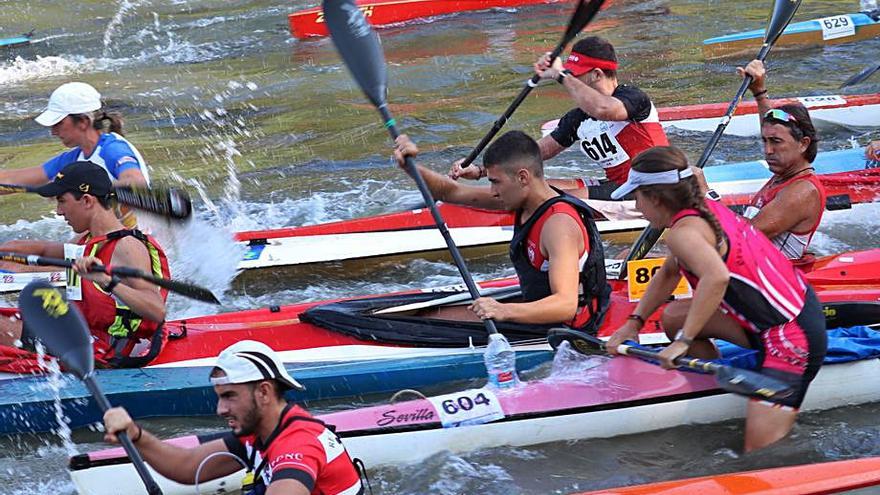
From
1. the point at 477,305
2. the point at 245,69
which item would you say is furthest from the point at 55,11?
the point at 477,305

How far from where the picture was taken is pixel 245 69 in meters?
15.4

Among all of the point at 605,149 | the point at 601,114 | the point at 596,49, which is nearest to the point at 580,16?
the point at 596,49

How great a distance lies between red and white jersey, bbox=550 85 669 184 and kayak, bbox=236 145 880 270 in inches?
33.5

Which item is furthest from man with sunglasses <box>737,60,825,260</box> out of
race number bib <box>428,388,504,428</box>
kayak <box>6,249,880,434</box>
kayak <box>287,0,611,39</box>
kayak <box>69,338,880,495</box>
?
kayak <box>287,0,611,39</box>

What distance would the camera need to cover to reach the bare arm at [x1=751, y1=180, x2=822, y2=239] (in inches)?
214

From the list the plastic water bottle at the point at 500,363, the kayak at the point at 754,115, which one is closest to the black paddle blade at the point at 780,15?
the kayak at the point at 754,115

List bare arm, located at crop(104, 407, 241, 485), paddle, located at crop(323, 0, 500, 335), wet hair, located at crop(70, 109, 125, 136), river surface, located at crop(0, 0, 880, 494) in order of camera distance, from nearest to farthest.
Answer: bare arm, located at crop(104, 407, 241, 485) < river surface, located at crop(0, 0, 880, 494) < paddle, located at crop(323, 0, 500, 335) < wet hair, located at crop(70, 109, 125, 136)

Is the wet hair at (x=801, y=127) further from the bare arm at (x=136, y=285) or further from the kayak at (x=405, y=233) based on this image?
the bare arm at (x=136, y=285)

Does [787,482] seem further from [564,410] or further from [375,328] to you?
[375,328]

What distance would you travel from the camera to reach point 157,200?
5.77 m

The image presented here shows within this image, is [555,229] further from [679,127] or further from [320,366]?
[679,127]

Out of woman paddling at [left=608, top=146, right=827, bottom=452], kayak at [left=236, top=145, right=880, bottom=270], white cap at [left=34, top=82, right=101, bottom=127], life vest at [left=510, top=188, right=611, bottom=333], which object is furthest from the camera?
kayak at [left=236, top=145, right=880, bottom=270]

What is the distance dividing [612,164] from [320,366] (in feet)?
8.29

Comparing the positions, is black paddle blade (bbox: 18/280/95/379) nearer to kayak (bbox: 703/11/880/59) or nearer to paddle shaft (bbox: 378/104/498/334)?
paddle shaft (bbox: 378/104/498/334)
